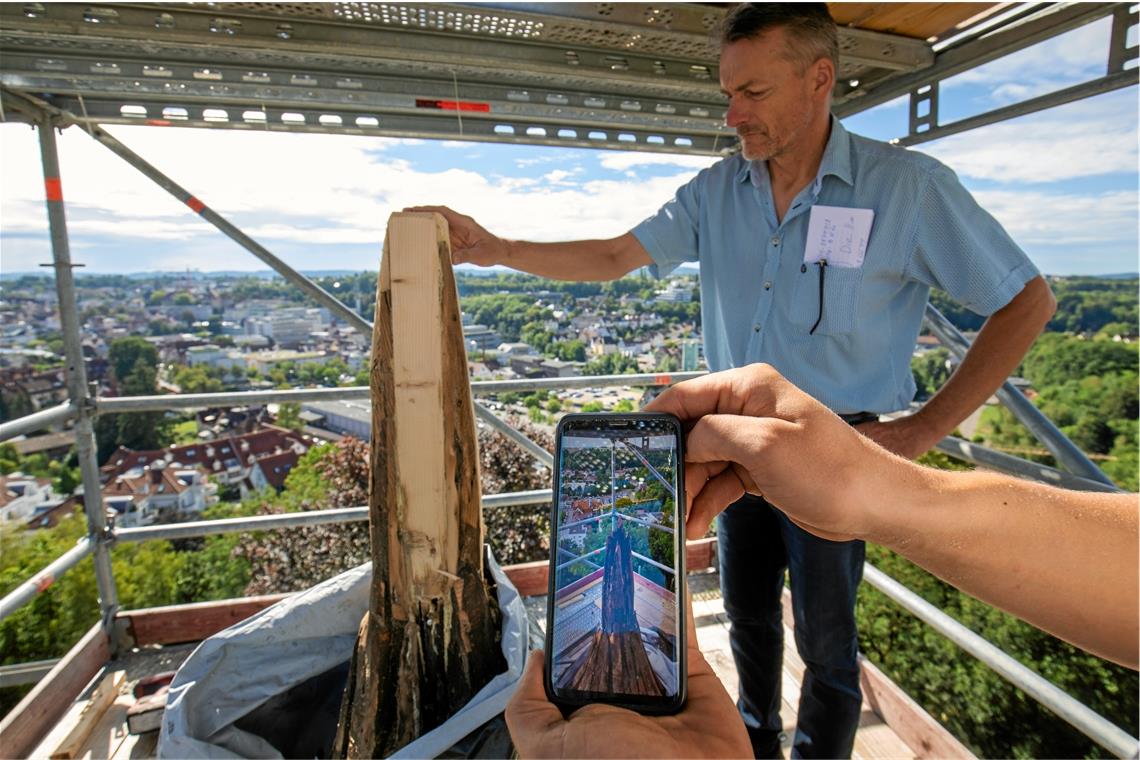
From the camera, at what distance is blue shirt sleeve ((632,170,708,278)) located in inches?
74.9

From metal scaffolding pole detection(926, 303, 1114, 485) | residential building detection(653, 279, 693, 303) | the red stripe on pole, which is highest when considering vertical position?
the red stripe on pole

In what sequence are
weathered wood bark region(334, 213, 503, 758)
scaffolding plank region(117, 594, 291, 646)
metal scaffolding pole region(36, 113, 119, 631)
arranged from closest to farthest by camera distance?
1. weathered wood bark region(334, 213, 503, 758)
2. metal scaffolding pole region(36, 113, 119, 631)
3. scaffolding plank region(117, 594, 291, 646)

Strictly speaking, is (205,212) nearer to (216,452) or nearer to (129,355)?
(129,355)

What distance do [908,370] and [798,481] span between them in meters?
1.20

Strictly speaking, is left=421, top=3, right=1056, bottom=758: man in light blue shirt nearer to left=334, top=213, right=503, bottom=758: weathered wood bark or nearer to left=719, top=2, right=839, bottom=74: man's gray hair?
left=719, top=2, right=839, bottom=74: man's gray hair

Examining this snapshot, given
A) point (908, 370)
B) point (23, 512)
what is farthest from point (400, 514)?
point (23, 512)

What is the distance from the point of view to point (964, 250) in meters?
1.45

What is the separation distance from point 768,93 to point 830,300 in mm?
564

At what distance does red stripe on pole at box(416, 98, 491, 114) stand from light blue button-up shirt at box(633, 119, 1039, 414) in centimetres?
83

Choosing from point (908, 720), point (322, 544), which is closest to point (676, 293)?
point (908, 720)

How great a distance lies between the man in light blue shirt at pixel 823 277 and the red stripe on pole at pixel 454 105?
1.99 feet

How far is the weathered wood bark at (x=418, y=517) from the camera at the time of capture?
1.28 metres

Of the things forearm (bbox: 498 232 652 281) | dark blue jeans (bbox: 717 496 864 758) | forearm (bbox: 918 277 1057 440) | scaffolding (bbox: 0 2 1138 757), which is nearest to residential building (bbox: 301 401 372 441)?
scaffolding (bbox: 0 2 1138 757)

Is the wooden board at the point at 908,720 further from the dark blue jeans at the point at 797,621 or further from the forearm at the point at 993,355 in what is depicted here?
the forearm at the point at 993,355
